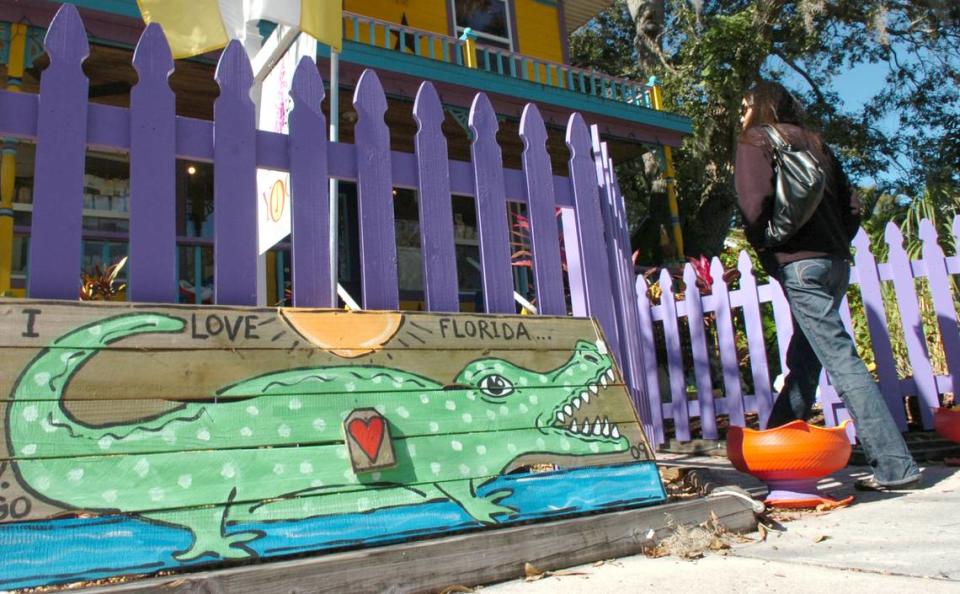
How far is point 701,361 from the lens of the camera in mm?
4691

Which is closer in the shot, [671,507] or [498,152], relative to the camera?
[671,507]

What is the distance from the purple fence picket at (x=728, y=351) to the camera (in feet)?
14.8

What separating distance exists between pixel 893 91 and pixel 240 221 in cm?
2242

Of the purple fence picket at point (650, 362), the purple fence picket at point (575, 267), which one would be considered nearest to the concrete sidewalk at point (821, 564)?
the purple fence picket at point (575, 267)

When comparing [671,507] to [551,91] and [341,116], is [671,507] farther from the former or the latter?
[551,91]

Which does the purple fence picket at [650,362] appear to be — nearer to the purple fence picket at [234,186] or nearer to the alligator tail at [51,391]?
the purple fence picket at [234,186]

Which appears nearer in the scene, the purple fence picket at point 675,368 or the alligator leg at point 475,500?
the alligator leg at point 475,500

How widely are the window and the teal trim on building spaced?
2961 millimetres

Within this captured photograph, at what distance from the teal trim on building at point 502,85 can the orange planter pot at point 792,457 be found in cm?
713

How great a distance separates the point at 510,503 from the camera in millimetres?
Result: 1998

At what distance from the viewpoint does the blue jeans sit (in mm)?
2936

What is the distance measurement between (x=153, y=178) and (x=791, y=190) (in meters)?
2.50

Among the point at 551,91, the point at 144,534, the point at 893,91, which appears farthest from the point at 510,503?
the point at 893,91

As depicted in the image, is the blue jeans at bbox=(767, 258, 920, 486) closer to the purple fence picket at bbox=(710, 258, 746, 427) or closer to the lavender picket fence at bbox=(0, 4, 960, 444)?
the lavender picket fence at bbox=(0, 4, 960, 444)
